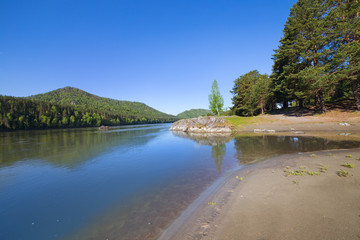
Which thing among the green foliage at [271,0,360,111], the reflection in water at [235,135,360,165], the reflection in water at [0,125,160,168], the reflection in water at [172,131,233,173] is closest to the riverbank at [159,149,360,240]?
the reflection in water at [172,131,233,173]

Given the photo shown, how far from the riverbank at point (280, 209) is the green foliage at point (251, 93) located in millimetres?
45362

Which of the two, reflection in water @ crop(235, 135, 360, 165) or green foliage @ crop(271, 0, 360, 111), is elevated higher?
green foliage @ crop(271, 0, 360, 111)

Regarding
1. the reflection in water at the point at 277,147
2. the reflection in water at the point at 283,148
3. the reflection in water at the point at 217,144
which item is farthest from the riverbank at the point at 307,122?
the reflection in water at the point at 283,148

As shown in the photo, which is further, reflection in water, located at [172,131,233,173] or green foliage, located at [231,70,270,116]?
green foliage, located at [231,70,270,116]

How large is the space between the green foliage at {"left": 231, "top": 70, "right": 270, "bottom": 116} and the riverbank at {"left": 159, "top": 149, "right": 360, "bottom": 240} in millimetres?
45362

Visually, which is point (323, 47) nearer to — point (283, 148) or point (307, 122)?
point (307, 122)

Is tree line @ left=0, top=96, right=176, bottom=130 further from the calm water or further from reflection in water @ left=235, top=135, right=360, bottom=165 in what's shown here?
reflection in water @ left=235, top=135, right=360, bottom=165

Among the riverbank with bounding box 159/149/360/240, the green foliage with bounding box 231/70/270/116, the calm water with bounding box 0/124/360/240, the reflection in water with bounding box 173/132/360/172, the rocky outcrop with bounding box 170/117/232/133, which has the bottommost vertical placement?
the calm water with bounding box 0/124/360/240

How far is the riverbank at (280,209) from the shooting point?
442 centimetres

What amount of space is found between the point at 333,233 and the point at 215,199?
413cm

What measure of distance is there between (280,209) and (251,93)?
170ft

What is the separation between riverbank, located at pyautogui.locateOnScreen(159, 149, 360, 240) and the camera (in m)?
4.42

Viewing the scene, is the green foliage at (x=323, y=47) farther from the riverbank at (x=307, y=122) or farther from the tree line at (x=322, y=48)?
the riverbank at (x=307, y=122)

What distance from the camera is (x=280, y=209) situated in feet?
18.4
